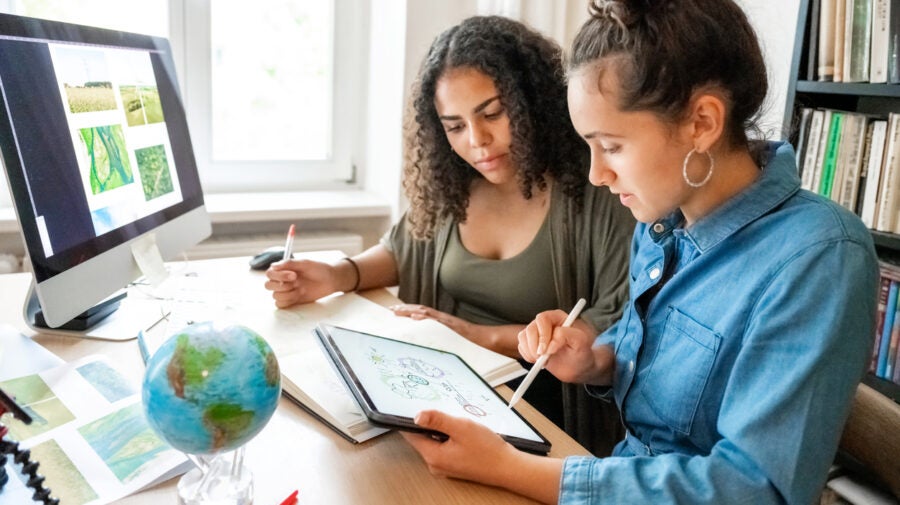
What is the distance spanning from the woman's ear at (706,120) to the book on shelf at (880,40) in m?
0.73

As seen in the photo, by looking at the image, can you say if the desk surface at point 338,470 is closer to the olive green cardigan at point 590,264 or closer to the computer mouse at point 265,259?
the olive green cardigan at point 590,264

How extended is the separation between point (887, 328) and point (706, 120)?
889 millimetres

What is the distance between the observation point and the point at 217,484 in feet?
2.17

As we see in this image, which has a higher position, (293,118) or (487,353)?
(293,118)

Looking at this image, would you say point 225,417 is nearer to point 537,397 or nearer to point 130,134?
point 130,134

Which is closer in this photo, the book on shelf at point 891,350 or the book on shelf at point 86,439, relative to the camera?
the book on shelf at point 86,439

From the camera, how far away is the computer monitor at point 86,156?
85 centimetres

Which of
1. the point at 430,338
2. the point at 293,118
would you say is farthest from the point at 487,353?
the point at 293,118

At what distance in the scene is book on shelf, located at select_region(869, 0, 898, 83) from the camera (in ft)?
4.21

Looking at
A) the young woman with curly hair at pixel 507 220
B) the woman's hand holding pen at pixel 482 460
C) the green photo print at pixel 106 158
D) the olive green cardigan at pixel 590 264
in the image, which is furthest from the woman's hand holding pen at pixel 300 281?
the woman's hand holding pen at pixel 482 460

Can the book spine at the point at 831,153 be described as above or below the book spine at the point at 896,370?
above

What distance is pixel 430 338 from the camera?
107cm

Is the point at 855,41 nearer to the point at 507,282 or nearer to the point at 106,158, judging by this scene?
the point at 507,282

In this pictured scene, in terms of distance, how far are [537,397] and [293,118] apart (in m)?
1.28
